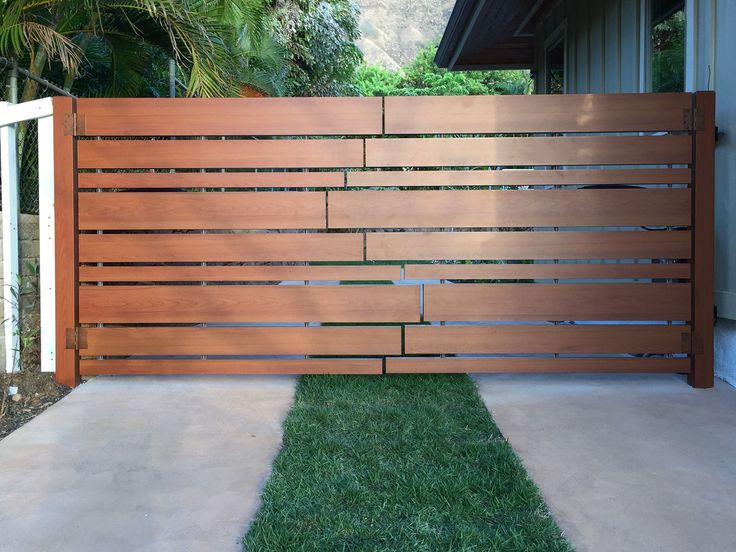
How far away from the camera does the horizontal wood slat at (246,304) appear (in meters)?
3.73

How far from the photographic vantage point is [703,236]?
11.9 ft

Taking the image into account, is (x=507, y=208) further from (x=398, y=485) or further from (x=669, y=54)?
(x=669, y=54)

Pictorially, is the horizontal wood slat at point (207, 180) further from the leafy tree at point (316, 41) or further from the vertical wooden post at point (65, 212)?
the leafy tree at point (316, 41)

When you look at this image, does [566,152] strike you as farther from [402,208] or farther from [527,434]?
[527,434]

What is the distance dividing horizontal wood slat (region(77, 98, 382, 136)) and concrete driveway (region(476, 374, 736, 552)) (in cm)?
177

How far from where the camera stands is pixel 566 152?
366cm

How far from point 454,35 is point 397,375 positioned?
5530 mm

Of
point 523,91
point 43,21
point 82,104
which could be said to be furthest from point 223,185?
point 523,91

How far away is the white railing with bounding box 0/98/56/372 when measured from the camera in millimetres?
3705

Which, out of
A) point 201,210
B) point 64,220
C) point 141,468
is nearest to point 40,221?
point 64,220

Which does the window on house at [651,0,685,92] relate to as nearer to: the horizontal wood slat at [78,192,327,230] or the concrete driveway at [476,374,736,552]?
the concrete driveway at [476,374,736,552]

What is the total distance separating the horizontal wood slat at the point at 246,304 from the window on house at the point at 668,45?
2.57 m

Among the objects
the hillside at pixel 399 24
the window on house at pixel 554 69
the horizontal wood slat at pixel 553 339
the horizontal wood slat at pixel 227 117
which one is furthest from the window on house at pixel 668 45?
the hillside at pixel 399 24

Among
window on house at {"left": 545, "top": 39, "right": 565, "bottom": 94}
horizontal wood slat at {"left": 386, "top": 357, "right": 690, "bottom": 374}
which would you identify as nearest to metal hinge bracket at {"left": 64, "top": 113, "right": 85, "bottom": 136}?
horizontal wood slat at {"left": 386, "top": 357, "right": 690, "bottom": 374}
